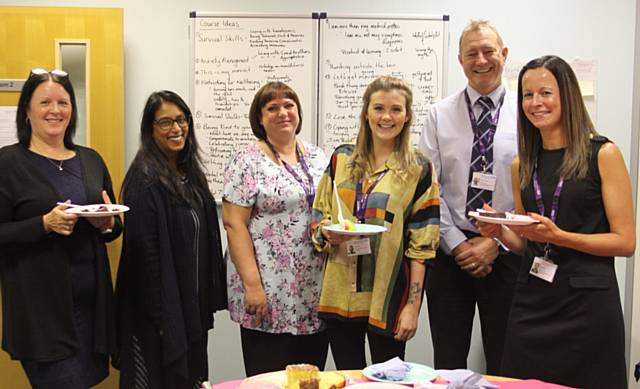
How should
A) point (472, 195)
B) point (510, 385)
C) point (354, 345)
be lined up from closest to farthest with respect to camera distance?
point (510, 385) < point (354, 345) < point (472, 195)

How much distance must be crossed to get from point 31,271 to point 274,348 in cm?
101

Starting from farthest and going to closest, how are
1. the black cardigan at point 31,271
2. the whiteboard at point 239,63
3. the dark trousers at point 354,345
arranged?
the whiteboard at point 239,63 → the dark trousers at point 354,345 → the black cardigan at point 31,271

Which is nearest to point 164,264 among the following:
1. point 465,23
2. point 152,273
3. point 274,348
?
point 152,273

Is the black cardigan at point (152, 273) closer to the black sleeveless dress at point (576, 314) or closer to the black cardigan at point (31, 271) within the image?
the black cardigan at point (31, 271)

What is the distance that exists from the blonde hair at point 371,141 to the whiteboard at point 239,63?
3.81 feet

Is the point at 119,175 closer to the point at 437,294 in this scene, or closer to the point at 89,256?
the point at 89,256

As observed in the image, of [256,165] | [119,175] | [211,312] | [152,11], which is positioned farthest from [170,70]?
[211,312]

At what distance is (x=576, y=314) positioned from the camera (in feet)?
6.46

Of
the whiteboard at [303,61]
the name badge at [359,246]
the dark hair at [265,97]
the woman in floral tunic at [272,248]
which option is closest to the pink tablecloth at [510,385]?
the name badge at [359,246]

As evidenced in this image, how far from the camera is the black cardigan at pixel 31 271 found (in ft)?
7.22

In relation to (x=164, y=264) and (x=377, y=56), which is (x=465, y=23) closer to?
(x=377, y=56)

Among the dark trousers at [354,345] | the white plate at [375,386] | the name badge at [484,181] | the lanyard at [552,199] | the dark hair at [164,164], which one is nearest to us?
the white plate at [375,386]

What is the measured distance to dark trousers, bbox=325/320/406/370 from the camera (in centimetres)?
230

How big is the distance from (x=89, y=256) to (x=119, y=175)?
112 centimetres
